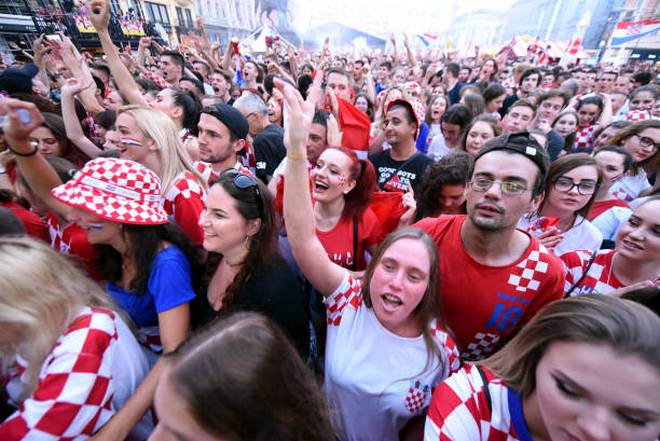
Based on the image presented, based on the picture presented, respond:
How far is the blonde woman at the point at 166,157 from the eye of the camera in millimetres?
2367

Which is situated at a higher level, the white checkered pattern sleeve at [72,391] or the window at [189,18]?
the window at [189,18]

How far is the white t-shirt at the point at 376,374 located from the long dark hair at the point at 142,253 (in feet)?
3.40

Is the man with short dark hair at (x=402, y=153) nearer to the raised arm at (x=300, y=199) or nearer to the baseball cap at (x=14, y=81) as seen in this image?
the raised arm at (x=300, y=199)

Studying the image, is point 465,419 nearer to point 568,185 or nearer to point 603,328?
point 603,328

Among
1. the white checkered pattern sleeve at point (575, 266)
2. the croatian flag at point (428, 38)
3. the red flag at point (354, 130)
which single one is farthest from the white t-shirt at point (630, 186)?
the croatian flag at point (428, 38)

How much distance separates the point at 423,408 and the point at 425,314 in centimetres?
45

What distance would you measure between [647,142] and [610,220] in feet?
4.76

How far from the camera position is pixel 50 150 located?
292 centimetres

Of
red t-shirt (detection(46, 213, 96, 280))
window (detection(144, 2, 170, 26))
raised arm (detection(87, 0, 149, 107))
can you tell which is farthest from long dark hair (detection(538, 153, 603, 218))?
window (detection(144, 2, 170, 26))

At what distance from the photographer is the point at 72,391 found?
1105mm

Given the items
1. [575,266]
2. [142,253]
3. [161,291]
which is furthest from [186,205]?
[575,266]

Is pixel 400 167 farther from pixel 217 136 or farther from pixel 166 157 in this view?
pixel 166 157

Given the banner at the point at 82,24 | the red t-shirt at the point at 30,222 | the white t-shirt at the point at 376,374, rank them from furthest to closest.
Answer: the banner at the point at 82,24, the red t-shirt at the point at 30,222, the white t-shirt at the point at 376,374

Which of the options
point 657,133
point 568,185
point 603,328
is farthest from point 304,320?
point 657,133
